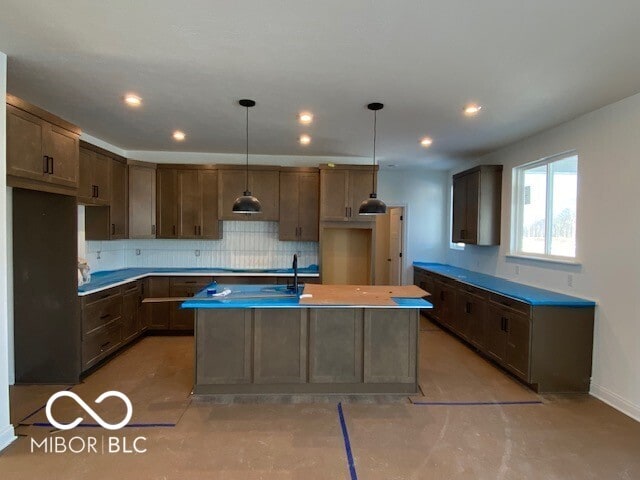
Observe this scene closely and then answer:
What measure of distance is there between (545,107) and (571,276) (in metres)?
1.75

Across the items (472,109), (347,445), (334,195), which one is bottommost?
(347,445)

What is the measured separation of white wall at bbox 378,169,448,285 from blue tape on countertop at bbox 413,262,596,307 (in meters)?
1.09

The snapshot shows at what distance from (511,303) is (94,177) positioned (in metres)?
5.09

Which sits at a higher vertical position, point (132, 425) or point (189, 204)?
point (189, 204)

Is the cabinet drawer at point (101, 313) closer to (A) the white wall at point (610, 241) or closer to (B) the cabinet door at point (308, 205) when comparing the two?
(B) the cabinet door at point (308, 205)

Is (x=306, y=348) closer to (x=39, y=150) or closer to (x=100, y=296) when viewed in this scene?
(x=100, y=296)

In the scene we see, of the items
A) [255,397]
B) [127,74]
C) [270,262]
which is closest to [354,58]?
[127,74]

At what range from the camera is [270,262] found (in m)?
5.86

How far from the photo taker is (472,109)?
11.3 feet

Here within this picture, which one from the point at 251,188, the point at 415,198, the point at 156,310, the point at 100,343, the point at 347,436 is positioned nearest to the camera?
the point at 347,436

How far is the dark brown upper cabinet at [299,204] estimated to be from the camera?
556cm

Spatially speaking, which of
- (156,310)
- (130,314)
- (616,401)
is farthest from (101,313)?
(616,401)

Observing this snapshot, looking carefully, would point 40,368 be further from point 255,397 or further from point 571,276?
point 571,276

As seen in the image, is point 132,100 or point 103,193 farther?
point 103,193
